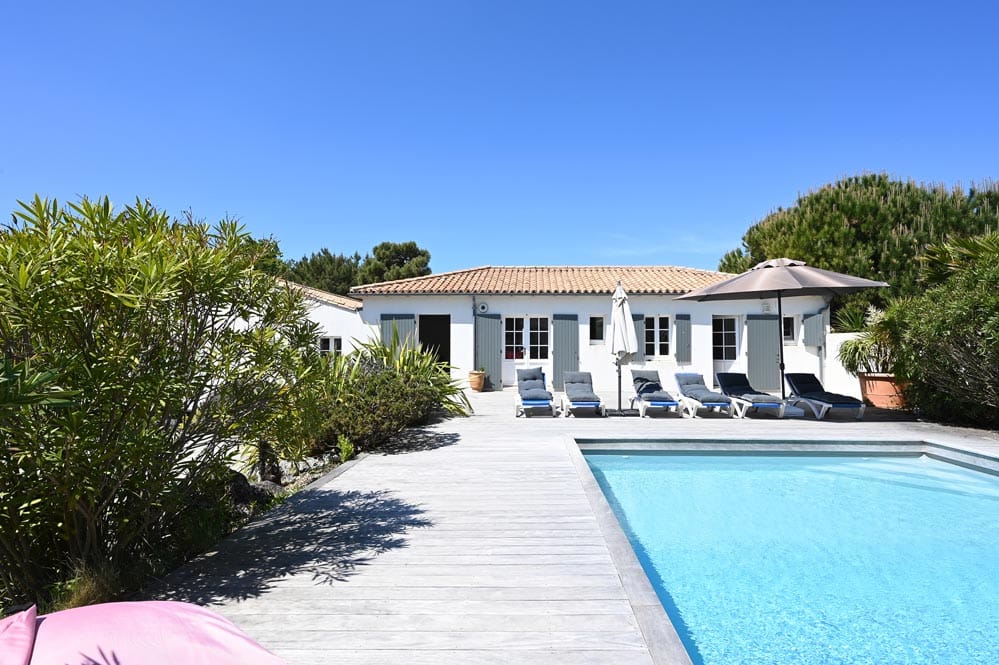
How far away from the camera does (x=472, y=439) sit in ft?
25.5

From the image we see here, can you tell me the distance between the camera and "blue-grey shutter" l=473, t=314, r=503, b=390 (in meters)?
14.9

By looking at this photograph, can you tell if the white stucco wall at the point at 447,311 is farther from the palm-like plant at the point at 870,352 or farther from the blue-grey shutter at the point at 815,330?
the blue-grey shutter at the point at 815,330

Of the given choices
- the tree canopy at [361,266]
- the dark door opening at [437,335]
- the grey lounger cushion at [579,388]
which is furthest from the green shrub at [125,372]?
the tree canopy at [361,266]

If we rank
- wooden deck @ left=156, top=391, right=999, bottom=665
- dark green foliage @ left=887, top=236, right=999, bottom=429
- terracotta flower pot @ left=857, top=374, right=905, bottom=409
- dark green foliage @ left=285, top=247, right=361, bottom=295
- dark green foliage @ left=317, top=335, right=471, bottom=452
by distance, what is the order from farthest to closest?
dark green foliage @ left=285, top=247, right=361, bottom=295, terracotta flower pot @ left=857, top=374, right=905, bottom=409, dark green foliage @ left=887, top=236, right=999, bottom=429, dark green foliage @ left=317, top=335, right=471, bottom=452, wooden deck @ left=156, top=391, right=999, bottom=665

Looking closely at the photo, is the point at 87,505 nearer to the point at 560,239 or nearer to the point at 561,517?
the point at 561,517

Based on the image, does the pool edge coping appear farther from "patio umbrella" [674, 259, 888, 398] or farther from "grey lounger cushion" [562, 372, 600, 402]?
"patio umbrella" [674, 259, 888, 398]

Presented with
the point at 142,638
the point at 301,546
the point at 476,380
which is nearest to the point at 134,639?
the point at 142,638

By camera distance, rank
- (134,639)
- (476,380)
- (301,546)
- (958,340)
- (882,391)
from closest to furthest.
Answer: (134,639) → (301,546) → (958,340) → (882,391) → (476,380)

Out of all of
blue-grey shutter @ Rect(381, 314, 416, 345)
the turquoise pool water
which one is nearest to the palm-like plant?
the turquoise pool water

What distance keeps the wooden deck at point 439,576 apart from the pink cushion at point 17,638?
3.89ft

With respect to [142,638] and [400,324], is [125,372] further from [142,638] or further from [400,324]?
[400,324]

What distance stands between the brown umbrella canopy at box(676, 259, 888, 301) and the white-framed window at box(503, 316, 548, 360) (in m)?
5.64

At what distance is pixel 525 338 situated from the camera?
50.2ft

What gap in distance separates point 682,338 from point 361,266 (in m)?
23.6
